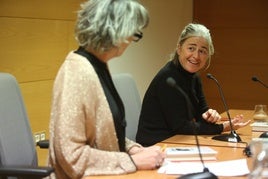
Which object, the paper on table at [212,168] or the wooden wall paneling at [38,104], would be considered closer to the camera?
the paper on table at [212,168]

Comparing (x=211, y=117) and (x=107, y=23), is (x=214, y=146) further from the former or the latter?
(x=107, y=23)

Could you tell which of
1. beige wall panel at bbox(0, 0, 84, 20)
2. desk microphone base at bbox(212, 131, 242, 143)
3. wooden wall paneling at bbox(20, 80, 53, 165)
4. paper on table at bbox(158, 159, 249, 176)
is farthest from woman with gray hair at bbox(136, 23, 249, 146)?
beige wall panel at bbox(0, 0, 84, 20)

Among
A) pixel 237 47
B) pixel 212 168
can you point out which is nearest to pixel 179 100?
pixel 212 168

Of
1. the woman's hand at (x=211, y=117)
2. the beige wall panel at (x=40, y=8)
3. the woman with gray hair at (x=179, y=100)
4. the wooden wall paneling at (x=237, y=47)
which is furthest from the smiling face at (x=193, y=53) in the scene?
the wooden wall paneling at (x=237, y=47)

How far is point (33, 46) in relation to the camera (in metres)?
3.44

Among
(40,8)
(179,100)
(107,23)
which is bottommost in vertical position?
(179,100)

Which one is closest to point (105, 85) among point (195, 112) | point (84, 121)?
point (84, 121)

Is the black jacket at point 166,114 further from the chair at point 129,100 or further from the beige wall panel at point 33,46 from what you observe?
the beige wall panel at point 33,46

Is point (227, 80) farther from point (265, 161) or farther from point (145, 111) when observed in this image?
point (265, 161)

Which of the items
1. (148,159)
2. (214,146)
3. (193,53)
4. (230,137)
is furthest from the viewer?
(193,53)

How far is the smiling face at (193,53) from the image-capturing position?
9.72 ft

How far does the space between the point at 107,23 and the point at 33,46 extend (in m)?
1.77

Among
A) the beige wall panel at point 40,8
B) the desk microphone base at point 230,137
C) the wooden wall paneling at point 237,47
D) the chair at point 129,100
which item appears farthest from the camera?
the wooden wall paneling at point 237,47

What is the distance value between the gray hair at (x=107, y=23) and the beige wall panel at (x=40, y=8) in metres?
1.50
